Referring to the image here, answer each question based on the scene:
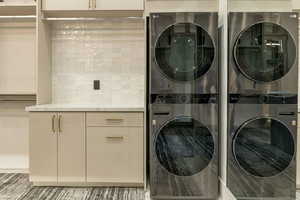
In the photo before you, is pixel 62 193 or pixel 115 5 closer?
pixel 62 193

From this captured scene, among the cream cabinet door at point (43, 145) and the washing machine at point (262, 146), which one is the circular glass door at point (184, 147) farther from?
the cream cabinet door at point (43, 145)

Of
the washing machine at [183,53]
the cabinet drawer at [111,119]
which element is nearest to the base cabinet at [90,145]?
the cabinet drawer at [111,119]

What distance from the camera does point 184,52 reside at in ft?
8.81

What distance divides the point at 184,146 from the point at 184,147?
1 centimetres

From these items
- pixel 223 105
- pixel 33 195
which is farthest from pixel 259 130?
pixel 33 195

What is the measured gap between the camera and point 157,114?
270 centimetres

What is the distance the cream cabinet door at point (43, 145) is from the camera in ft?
9.98

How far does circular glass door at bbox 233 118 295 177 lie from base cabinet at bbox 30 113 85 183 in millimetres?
1596

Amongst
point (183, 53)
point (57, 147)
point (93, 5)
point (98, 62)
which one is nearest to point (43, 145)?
point (57, 147)

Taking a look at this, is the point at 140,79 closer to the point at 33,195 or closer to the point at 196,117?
the point at 196,117

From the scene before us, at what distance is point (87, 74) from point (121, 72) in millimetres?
440

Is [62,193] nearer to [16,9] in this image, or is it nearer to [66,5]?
[66,5]

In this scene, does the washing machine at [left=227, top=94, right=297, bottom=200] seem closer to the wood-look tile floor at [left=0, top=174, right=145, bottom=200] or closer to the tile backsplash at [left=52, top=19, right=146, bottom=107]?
the wood-look tile floor at [left=0, top=174, right=145, bottom=200]

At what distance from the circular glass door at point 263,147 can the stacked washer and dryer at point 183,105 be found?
0.98ft
